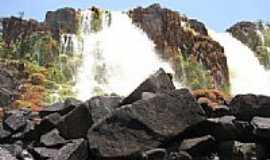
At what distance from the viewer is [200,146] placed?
11.5 m

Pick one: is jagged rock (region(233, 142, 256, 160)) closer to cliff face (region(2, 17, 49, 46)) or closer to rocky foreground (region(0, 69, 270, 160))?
rocky foreground (region(0, 69, 270, 160))

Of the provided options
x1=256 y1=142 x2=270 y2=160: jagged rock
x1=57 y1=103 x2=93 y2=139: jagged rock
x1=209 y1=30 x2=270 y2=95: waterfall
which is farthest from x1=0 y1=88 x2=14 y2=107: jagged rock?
x1=256 y1=142 x2=270 y2=160: jagged rock

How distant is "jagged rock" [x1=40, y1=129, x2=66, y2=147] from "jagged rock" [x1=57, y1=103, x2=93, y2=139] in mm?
137

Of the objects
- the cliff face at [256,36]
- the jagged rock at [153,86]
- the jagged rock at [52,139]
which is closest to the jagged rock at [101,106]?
the jagged rock at [153,86]

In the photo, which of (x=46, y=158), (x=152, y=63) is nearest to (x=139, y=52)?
(x=152, y=63)

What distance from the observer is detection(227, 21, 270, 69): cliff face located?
49250mm

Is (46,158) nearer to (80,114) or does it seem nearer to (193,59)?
(80,114)

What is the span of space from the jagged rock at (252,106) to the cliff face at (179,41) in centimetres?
2755

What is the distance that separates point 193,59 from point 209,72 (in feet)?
4.57

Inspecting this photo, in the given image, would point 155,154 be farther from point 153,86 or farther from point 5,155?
point 5,155

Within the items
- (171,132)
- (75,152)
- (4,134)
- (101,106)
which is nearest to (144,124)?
(171,132)

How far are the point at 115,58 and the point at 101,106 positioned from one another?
2527 centimetres

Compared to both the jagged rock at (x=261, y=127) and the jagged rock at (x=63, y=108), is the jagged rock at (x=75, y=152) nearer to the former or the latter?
the jagged rock at (x=63, y=108)

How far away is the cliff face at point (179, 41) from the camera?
132ft
